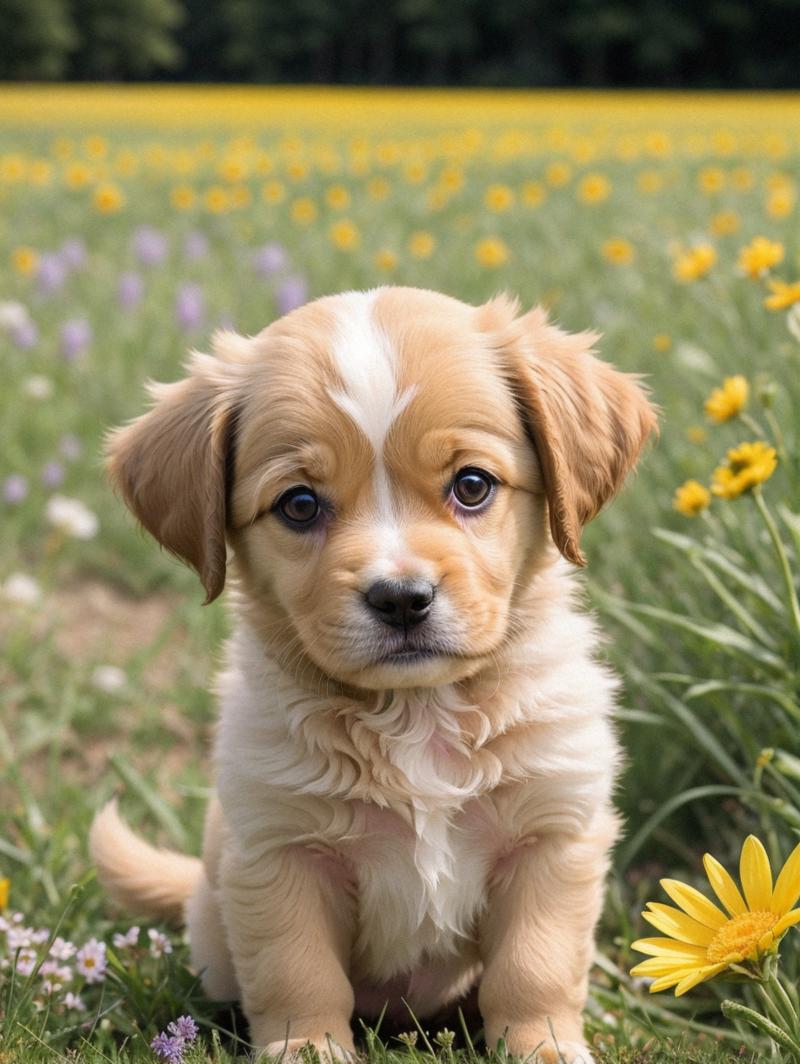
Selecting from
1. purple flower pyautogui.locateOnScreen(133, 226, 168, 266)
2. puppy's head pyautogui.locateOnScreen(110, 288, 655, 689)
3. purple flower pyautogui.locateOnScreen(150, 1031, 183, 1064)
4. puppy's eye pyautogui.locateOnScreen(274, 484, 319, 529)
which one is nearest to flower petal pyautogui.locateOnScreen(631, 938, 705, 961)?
puppy's head pyautogui.locateOnScreen(110, 288, 655, 689)

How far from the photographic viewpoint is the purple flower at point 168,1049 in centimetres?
209

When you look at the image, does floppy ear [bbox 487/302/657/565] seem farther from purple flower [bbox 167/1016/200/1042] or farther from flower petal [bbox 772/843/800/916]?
purple flower [bbox 167/1016/200/1042]

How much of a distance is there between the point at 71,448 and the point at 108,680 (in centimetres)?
129

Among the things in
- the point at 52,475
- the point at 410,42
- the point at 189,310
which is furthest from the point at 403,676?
the point at 410,42

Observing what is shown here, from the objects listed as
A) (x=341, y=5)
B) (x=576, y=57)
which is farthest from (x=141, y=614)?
(x=341, y=5)

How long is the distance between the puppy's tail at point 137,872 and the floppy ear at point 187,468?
67 centimetres

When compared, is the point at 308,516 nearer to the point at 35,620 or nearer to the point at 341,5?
the point at 35,620

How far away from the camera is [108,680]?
3.85 meters

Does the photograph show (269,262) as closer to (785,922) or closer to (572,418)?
(572,418)

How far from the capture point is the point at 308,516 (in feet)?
7.54

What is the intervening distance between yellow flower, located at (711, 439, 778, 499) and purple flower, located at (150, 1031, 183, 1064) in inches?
51.8

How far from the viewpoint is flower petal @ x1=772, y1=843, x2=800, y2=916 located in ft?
5.42

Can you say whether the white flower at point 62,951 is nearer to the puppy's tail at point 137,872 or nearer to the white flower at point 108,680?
the puppy's tail at point 137,872

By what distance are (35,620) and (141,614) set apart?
36cm
